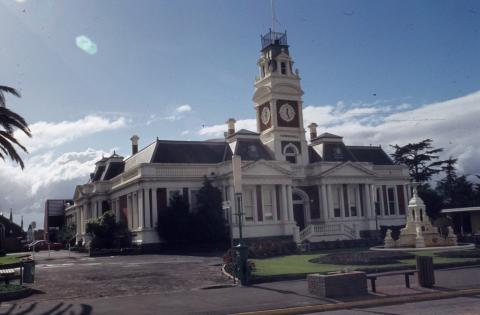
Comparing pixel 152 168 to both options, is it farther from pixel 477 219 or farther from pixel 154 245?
pixel 477 219

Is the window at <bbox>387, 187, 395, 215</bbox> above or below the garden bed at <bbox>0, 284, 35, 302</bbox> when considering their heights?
above

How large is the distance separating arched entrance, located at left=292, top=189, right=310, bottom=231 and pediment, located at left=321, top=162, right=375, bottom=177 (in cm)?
341

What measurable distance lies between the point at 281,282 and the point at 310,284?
3.45m

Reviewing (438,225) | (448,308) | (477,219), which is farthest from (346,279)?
(477,219)

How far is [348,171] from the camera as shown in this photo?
5362cm

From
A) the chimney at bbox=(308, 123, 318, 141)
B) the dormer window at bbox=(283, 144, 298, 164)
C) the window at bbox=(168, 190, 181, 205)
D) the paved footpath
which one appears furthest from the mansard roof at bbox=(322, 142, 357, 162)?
the paved footpath

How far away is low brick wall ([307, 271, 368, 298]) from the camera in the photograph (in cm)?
1570

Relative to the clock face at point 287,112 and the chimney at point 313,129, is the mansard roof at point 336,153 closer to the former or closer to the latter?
the clock face at point 287,112

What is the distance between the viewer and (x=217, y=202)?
47438 millimetres

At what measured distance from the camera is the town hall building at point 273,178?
47188 mm

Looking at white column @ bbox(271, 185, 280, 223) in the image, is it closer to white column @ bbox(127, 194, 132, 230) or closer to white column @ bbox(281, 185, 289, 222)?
white column @ bbox(281, 185, 289, 222)

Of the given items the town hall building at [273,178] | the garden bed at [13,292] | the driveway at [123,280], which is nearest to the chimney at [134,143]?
the town hall building at [273,178]

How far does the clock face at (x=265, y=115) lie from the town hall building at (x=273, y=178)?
0.10 meters

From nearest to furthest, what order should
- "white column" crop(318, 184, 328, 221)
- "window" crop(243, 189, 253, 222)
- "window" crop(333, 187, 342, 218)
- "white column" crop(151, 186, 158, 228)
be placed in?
"white column" crop(151, 186, 158, 228) < "window" crop(243, 189, 253, 222) < "white column" crop(318, 184, 328, 221) < "window" crop(333, 187, 342, 218)
